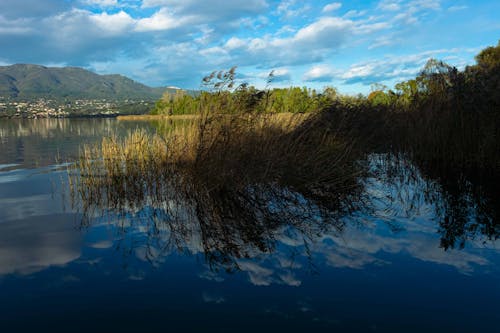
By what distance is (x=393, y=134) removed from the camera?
12984 millimetres

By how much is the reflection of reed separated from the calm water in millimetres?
96

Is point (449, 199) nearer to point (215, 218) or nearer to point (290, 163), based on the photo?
point (290, 163)

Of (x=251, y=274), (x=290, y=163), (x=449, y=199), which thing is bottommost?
(x=251, y=274)

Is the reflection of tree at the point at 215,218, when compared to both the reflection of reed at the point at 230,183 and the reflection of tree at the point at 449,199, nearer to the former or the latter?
the reflection of reed at the point at 230,183

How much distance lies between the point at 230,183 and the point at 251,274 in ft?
12.7

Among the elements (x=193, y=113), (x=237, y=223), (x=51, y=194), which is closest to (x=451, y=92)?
(x=193, y=113)

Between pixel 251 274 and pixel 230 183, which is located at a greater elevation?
pixel 230 183

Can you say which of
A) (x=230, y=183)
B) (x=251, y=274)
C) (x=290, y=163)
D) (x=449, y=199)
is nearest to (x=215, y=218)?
(x=230, y=183)

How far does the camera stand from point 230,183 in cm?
778

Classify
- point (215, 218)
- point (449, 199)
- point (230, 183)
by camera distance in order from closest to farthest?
point (215, 218), point (449, 199), point (230, 183)

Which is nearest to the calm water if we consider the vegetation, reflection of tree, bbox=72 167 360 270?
reflection of tree, bbox=72 167 360 270

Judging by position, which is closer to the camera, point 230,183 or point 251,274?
point 251,274

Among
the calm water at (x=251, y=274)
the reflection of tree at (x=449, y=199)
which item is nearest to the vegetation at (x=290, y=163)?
the reflection of tree at (x=449, y=199)

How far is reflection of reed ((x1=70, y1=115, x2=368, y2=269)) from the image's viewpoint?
5633 mm
